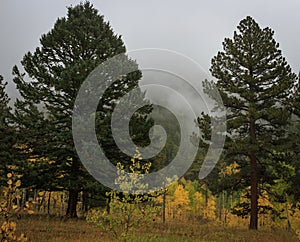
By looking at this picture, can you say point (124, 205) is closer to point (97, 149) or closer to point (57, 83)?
point (97, 149)

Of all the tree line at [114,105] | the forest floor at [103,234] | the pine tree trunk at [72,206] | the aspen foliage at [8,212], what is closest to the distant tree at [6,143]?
the tree line at [114,105]

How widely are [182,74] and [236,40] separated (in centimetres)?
486

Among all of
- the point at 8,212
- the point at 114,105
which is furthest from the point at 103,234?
the point at 8,212

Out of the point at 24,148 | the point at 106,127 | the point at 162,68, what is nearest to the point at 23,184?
the point at 24,148

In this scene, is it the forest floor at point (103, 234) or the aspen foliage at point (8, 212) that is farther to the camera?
the forest floor at point (103, 234)

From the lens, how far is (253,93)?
17.7m

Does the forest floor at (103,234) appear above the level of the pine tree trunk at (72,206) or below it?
below

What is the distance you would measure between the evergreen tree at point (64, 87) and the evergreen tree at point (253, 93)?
19.2ft

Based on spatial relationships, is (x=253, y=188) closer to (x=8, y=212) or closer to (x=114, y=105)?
(x=114, y=105)

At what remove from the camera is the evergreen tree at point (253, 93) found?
17.2 metres

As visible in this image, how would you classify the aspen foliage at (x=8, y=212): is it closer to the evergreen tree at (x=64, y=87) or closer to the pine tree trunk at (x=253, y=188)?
the evergreen tree at (x=64, y=87)

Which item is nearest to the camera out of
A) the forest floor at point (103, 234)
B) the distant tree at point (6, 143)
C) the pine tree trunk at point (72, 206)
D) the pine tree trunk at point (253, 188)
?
the distant tree at point (6, 143)

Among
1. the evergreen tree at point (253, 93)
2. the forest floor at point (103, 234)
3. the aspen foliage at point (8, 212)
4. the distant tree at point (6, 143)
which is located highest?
the evergreen tree at point (253, 93)

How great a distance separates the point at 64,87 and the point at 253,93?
10566mm
